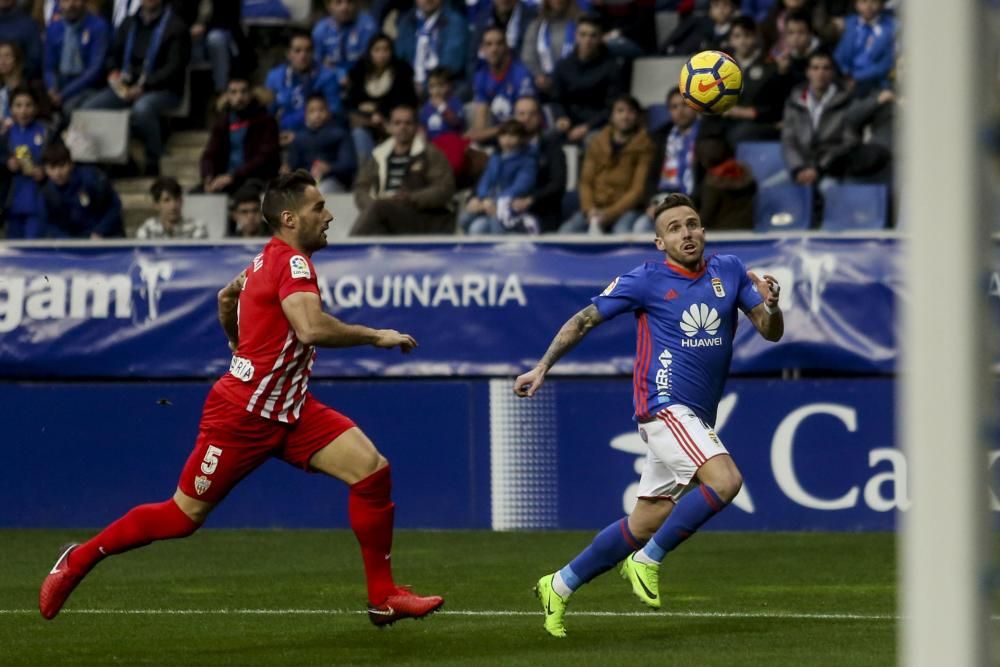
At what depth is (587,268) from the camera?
1357 cm

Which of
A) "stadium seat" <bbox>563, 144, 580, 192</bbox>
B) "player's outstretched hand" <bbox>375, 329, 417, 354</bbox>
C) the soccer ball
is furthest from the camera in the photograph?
"stadium seat" <bbox>563, 144, 580, 192</bbox>

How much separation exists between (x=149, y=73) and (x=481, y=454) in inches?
248

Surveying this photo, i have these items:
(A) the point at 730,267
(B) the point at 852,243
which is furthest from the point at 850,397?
(A) the point at 730,267

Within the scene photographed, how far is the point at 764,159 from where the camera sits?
15055mm

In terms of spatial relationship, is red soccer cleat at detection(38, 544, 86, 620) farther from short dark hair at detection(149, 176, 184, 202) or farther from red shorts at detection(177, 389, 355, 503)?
short dark hair at detection(149, 176, 184, 202)

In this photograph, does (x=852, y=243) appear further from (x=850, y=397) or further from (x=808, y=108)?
(x=808, y=108)

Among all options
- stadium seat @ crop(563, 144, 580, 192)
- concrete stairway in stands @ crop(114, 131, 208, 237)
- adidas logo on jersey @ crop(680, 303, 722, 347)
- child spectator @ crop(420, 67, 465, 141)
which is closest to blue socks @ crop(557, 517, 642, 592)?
adidas logo on jersey @ crop(680, 303, 722, 347)

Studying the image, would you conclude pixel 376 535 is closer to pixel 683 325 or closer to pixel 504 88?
pixel 683 325

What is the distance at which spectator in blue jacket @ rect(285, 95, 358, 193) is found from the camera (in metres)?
16.5

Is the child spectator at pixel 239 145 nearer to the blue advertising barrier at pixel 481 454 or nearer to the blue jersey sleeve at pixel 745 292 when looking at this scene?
the blue advertising barrier at pixel 481 454

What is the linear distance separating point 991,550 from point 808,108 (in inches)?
464

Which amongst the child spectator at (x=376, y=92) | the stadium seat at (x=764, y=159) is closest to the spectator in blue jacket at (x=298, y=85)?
the child spectator at (x=376, y=92)

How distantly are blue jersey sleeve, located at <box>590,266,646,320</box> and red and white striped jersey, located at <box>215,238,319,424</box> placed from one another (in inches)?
53.6

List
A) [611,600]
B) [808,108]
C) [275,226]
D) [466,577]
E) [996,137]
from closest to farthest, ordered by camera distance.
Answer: [996,137] → [275,226] → [611,600] → [466,577] → [808,108]
